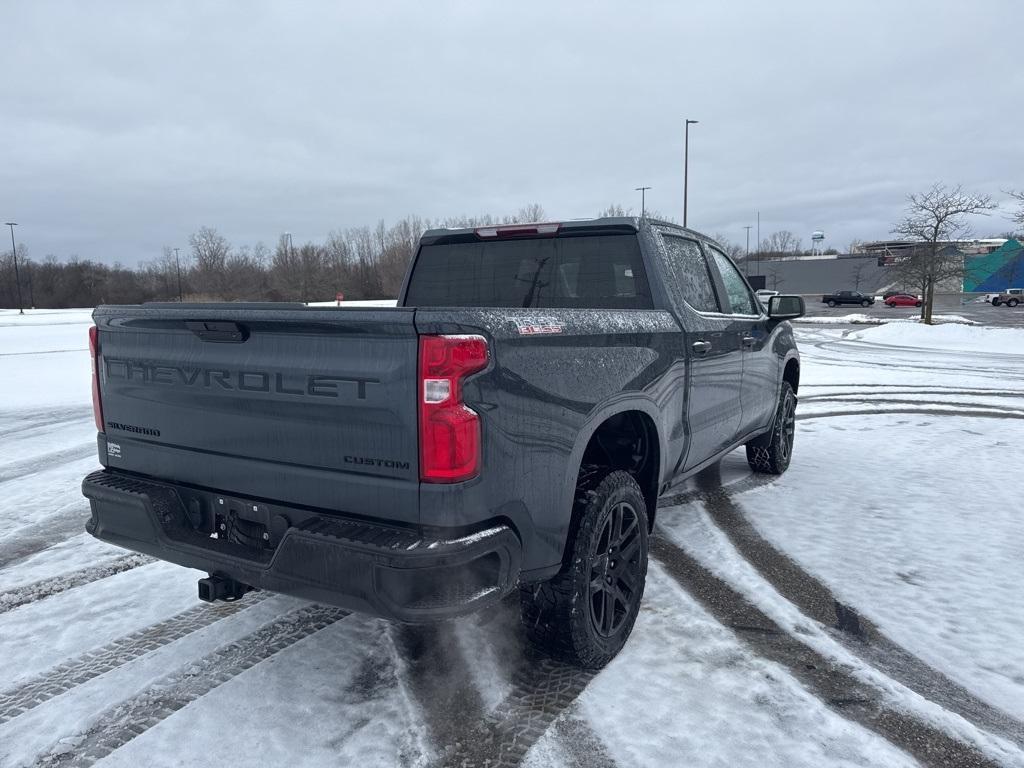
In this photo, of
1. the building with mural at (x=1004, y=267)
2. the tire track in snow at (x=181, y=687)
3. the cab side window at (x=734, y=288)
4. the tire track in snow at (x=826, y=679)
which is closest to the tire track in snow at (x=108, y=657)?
the tire track in snow at (x=181, y=687)

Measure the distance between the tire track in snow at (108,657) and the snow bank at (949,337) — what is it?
20566 mm

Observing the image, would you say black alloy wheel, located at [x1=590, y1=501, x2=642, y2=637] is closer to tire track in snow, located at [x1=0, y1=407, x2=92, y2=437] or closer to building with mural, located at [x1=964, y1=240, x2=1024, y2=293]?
tire track in snow, located at [x1=0, y1=407, x2=92, y2=437]

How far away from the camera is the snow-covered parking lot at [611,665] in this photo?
2576mm

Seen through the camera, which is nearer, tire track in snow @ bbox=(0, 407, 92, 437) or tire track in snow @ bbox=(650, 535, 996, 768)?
tire track in snow @ bbox=(650, 535, 996, 768)

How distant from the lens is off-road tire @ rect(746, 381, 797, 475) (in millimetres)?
6121

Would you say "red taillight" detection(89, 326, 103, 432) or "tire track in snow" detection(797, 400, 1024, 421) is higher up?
"red taillight" detection(89, 326, 103, 432)

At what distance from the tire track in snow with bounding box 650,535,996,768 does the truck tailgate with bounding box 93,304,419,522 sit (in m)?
1.91

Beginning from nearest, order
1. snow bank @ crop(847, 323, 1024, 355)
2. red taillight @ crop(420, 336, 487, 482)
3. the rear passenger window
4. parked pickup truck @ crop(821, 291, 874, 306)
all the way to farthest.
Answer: red taillight @ crop(420, 336, 487, 482) → the rear passenger window → snow bank @ crop(847, 323, 1024, 355) → parked pickup truck @ crop(821, 291, 874, 306)

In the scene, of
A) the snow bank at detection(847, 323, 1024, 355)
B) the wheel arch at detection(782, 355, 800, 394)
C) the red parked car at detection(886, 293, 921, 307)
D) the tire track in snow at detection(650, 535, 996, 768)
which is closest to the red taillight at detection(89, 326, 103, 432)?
the tire track in snow at detection(650, 535, 996, 768)

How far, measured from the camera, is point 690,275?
4348 mm

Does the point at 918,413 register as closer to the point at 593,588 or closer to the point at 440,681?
the point at 593,588

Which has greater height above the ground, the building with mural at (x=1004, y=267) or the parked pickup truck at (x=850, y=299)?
the building with mural at (x=1004, y=267)

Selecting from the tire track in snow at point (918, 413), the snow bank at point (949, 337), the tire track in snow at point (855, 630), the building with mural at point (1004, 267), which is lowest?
the tire track in snow at point (855, 630)

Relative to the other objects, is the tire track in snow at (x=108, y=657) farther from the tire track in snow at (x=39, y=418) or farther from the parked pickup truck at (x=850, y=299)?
the parked pickup truck at (x=850, y=299)
